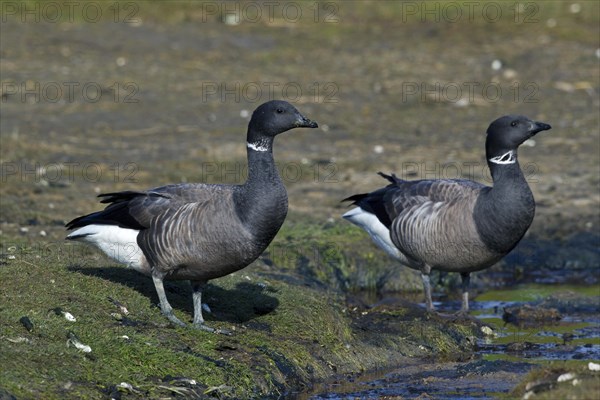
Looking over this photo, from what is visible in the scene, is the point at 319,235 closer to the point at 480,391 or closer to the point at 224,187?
the point at 224,187

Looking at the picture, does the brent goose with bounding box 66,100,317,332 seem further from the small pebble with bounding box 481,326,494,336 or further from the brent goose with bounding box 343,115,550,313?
the small pebble with bounding box 481,326,494,336

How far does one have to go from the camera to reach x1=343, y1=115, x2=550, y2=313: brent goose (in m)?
11.2

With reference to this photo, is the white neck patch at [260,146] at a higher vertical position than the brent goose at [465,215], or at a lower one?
higher

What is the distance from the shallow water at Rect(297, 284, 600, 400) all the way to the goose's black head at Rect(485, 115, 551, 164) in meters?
1.87

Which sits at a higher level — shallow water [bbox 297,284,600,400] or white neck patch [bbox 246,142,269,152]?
white neck patch [bbox 246,142,269,152]

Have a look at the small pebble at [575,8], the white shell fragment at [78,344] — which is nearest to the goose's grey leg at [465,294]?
the white shell fragment at [78,344]

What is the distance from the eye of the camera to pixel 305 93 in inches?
891

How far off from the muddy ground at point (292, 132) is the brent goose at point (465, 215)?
856 mm

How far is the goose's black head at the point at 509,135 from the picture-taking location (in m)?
11.6
